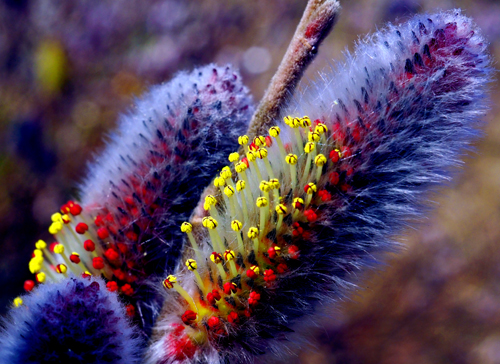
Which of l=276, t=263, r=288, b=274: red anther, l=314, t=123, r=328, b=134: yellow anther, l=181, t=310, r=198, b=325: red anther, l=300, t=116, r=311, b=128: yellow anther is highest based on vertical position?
l=300, t=116, r=311, b=128: yellow anther

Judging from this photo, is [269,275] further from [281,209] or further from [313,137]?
[313,137]

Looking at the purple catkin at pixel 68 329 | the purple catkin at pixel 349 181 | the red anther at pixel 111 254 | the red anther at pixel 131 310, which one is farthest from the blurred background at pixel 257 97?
the purple catkin at pixel 68 329

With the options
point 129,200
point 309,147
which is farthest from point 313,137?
point 129,200

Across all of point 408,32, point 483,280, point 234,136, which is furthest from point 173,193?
point 483,280

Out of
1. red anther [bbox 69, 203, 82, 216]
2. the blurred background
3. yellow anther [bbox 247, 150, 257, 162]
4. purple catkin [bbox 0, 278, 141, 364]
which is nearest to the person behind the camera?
purple catkin [bbox 0, 278, 141, 364]

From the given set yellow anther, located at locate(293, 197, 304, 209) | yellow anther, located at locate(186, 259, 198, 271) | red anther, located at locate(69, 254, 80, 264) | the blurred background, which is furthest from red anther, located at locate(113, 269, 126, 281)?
the blurred background

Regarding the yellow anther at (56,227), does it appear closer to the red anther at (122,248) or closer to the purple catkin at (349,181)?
the red anther at (122,248)

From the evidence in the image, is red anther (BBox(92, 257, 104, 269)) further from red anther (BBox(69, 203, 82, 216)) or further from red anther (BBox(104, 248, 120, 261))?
red anther (BBox(69, 203, 82, 216))

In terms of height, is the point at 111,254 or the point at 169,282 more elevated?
the point at 111,254
